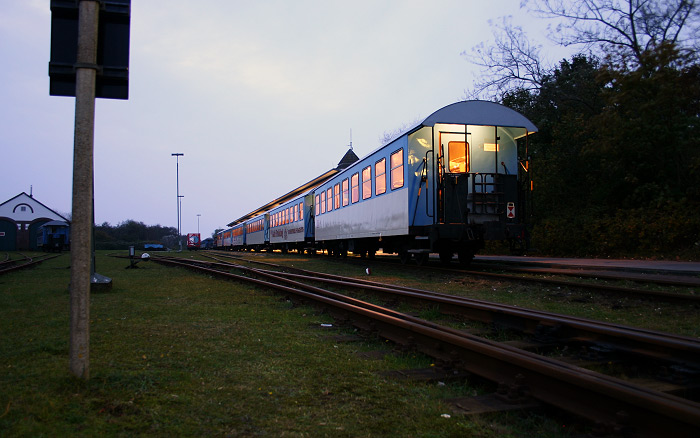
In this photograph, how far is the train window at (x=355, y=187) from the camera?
17.0m

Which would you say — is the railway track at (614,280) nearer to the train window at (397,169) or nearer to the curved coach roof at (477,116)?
the train window at (397,169)

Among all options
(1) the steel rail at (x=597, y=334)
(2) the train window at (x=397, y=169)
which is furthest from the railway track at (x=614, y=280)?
(1) the steel rail at (x=597, y=334)

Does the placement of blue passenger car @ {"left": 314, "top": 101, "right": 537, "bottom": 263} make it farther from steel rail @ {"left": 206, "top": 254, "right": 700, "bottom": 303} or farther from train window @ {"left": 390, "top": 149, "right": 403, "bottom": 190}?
steel rail @ {"left": 206, "top": 254, "right": 700, "bottom": 303}

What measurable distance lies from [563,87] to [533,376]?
24.9 metres

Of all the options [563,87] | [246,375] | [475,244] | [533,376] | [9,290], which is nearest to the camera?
[533,376]

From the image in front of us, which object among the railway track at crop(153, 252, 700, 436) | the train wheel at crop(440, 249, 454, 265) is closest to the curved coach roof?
the train wheel at crop(440, 249, 454, 265)

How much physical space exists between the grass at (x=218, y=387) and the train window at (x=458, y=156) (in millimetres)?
7133

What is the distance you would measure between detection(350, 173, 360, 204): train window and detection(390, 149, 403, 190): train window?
3486 mm

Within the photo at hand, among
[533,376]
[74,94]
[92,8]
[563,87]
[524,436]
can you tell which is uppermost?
[563,87]

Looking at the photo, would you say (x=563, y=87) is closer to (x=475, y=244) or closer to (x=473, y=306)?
(x=475, y=244)

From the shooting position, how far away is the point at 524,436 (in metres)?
2.64

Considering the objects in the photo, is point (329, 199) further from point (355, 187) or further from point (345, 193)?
point (355, 187)

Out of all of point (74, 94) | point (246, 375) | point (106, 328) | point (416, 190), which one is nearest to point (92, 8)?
point (74, 94)

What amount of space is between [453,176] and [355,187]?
6.01 metres
